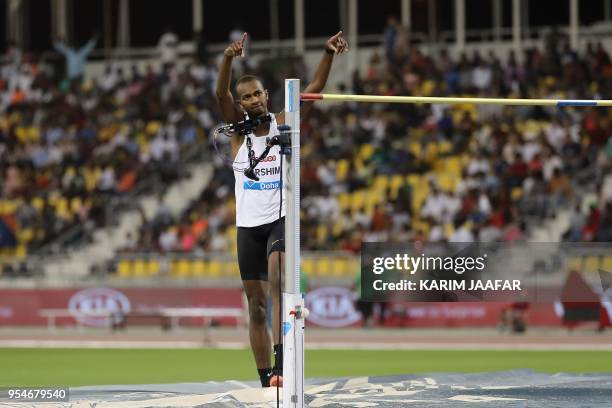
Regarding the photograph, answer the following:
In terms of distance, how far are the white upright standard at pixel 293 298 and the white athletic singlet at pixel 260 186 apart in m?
0.60

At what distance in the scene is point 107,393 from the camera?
937 cm

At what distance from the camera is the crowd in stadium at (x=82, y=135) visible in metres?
24.8

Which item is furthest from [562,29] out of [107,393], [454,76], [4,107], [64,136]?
[107,393]

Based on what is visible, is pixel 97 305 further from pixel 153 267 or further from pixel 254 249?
pixel 254 249

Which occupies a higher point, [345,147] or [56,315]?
[345,147]

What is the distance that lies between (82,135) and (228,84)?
741 inches

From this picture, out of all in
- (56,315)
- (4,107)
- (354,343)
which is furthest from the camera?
(4,107)

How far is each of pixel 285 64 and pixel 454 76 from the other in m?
3.93

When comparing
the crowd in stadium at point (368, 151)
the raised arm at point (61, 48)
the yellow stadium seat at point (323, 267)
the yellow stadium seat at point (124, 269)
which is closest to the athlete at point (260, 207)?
the crowd in stadium at point (368, 151)

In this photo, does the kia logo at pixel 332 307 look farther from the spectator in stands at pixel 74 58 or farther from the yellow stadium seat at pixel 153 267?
the spectator in stands at pixel 74 58

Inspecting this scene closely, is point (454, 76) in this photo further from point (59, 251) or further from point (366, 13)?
point (59, 251)

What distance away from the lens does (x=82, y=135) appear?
87.4ft

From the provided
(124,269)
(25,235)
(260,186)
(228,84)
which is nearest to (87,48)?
(25,235)

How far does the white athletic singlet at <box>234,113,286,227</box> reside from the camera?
28.5 ft
